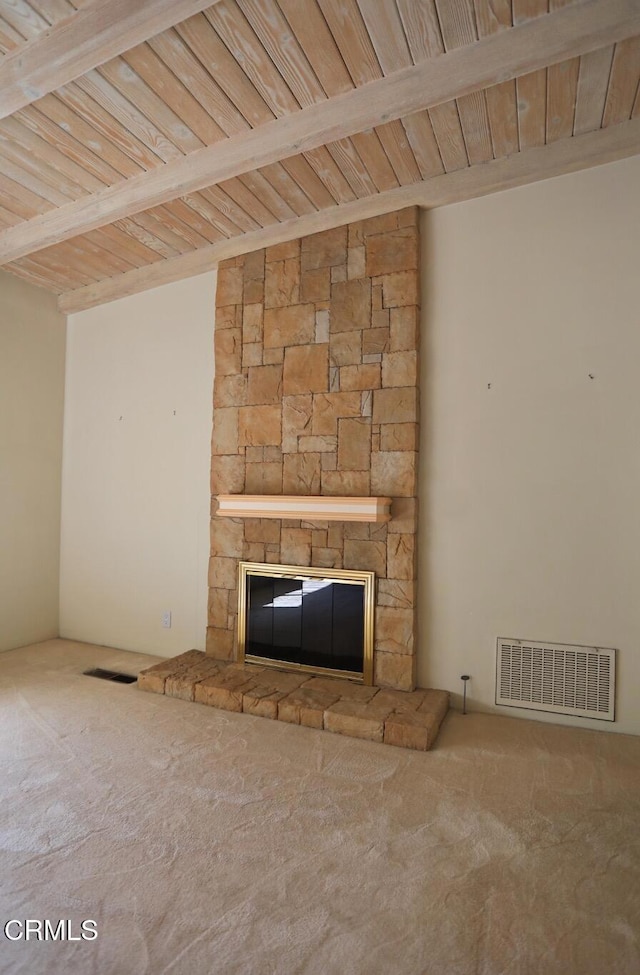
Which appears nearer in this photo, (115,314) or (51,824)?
(51,824)

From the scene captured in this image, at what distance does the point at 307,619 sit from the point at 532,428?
71.3 inches

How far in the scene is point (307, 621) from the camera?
11.6 ft

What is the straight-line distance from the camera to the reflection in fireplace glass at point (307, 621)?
339cm

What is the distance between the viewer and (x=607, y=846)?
6.45 ft

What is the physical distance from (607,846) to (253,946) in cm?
130

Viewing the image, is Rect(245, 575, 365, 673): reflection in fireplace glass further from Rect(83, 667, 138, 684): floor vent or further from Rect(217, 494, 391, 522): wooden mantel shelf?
Rect(83, 667, 138, 684): floor vent

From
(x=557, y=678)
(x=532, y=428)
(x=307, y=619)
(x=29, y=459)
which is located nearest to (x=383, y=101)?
(x=532, y=428)

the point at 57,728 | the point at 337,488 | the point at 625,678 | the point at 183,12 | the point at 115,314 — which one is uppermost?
the point at 183,12

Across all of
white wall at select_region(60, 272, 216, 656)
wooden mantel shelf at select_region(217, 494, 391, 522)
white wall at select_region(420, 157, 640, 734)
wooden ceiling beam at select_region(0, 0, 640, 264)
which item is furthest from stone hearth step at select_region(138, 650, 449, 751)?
wooden ceiling beam at select_region(0, 0, 640, 264)

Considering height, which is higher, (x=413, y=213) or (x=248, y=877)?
(x=413, y=213)

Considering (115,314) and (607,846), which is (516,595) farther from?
(115,314)

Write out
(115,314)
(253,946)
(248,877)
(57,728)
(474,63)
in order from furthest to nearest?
(115,314)
(57,728)
(474,63)
(248,877)
(253,946)

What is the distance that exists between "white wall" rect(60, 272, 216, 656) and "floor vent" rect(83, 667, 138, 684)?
41cm

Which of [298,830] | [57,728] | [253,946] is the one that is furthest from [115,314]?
[253,946]
